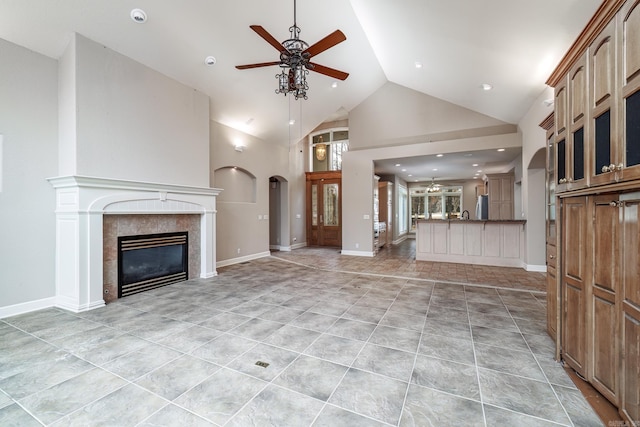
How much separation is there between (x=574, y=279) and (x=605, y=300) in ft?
1.26

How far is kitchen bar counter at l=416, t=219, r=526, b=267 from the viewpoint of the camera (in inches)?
251

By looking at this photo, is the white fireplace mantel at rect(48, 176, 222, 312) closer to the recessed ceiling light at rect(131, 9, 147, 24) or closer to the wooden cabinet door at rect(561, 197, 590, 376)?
the recessed ceiling light at rect(131, 9, 147, 24)

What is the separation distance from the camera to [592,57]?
1853 mm

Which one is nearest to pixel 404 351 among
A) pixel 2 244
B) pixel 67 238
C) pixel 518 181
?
pixel 67 238

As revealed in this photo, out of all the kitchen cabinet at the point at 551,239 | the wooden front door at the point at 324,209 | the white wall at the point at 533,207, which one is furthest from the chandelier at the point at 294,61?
the wooden front door at the point at 324,209

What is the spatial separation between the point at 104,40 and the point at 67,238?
2.82 m

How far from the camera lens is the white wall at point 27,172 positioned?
3.40 m

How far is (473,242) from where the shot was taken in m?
6.77

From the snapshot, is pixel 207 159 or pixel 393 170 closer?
pixel 207 159

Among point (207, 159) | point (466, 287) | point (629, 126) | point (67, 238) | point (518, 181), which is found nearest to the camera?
point (629, 126)

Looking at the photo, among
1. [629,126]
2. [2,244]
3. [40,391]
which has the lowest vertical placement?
[40,391]

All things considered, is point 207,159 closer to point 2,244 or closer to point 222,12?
point 222,12

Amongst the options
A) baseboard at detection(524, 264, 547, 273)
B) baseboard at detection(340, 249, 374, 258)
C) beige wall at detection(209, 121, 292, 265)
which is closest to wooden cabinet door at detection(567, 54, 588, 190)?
baseboard at detection(524, 264, 547, 273)

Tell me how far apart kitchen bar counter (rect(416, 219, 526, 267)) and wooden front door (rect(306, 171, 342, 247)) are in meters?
3.50
